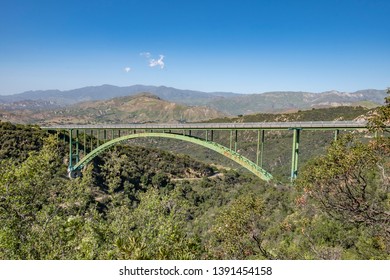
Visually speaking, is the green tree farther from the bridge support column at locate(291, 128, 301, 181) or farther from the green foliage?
the bridge support column at locate(291, 128, 301, 181)

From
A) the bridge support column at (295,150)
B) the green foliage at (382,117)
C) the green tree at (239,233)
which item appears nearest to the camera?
the green foliage at (382,117)

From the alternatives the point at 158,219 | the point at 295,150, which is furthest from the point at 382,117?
the point at 295,150

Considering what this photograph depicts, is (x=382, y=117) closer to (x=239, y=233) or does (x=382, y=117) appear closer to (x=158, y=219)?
Result: (x=158, y=219)

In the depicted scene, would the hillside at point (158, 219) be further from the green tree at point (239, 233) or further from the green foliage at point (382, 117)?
the green foliage at point (382, 117)

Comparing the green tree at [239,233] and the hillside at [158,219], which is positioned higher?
the hillside at [158,219]

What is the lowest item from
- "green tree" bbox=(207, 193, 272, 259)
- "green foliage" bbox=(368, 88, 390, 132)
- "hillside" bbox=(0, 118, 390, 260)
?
"green tree" bbox=(207, 193, 272, 259)

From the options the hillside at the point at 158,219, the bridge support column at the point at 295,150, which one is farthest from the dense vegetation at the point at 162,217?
the bridge support column at the point at 295,150

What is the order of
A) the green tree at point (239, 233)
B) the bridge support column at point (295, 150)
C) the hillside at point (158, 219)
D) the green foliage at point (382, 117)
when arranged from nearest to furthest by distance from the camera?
the hillside at point (158, 219), the green foliage at point (382, 117), the green tree at point (239, 233), the bridge support column at point (295, 150)

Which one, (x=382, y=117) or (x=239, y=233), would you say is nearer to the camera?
(x=382, y=117)

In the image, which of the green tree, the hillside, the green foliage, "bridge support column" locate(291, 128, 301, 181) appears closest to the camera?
the hillside

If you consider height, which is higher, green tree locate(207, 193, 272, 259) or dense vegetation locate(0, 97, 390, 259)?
dense vegetation locate(0, 97, 390, 259)

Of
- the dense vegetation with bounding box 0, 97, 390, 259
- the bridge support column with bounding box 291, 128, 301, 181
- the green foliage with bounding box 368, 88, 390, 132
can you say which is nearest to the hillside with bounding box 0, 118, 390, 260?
the dense vegetation with bounding box 0, 97, 390, 259

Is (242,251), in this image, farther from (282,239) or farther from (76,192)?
(76,192)
